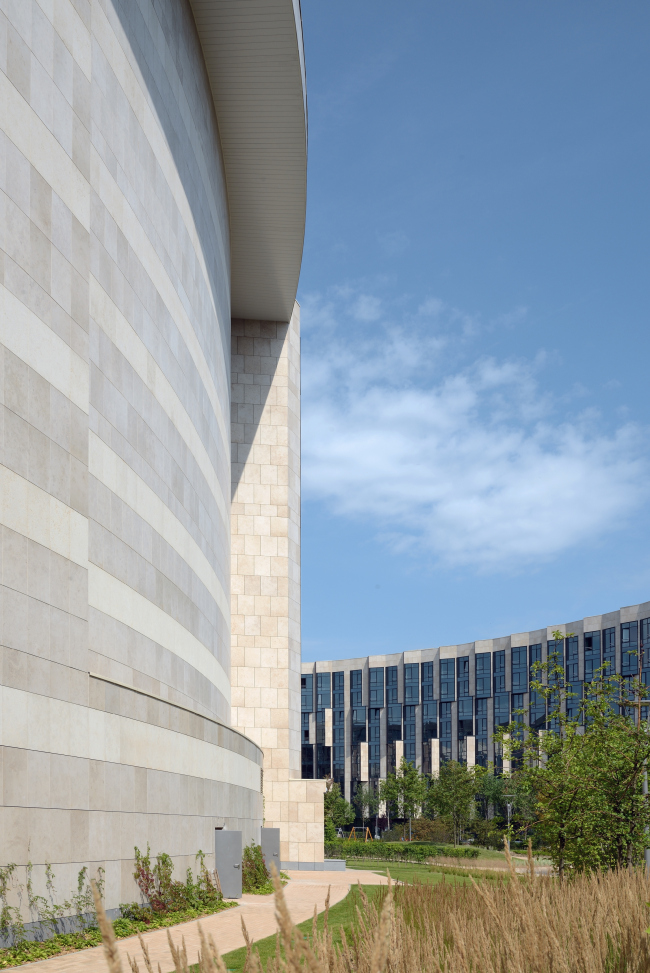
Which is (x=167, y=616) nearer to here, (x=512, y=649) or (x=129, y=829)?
(x=129, y=829)

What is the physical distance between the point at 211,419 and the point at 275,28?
11.1 metres

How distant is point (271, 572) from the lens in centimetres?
4212

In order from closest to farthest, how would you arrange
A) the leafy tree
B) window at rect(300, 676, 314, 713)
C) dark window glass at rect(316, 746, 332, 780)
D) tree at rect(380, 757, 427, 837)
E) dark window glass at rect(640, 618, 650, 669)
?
the leafy tree < tree at rect(380, 757, 427, 837) < dark window glass at rect(640, 618, 650, 669) < dark window glass at rect(316, 746, 332, 780) < window at rect(300, 676, 314, 713)

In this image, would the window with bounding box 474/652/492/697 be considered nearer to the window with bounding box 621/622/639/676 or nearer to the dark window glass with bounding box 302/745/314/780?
the window with bounding box 621/622/639/676

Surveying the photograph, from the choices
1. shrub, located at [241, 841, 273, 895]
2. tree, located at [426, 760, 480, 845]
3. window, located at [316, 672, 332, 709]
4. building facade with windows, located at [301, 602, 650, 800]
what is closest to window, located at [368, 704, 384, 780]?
building facade with windows, located at [301, 602, 650, 800]

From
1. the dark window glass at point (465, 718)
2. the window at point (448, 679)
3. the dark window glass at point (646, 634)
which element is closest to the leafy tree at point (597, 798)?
the dark window glass at point (646, 634)

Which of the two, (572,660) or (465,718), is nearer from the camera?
(572,660)

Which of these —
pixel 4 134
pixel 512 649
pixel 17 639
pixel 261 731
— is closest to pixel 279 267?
pixel 261 731

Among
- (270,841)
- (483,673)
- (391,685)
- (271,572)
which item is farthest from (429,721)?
(270,841)

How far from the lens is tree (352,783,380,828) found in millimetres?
89463

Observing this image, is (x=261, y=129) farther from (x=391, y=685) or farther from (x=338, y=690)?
(x=338, y=690)

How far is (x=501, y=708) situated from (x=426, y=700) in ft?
29.2

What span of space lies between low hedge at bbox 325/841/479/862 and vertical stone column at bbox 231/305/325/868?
547 inches

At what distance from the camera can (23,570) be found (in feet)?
44.7
